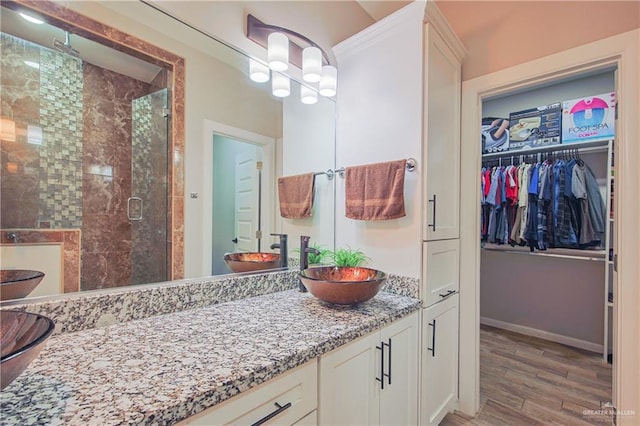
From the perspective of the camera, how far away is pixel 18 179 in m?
0.95

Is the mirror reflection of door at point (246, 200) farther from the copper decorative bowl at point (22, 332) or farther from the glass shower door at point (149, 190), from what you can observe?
the copper decorative bowl at point (22, 332)

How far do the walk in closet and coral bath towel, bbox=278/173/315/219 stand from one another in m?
1.54

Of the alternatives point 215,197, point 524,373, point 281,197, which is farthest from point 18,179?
point 524,373

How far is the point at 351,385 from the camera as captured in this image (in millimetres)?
1100

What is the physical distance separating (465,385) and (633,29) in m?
2.17

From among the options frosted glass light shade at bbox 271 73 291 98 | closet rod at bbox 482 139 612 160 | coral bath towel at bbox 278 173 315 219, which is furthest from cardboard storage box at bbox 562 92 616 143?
frosted glass light shade at bbox 271 73 291 98

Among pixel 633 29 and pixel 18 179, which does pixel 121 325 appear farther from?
pixel 633 29

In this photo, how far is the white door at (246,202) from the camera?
159 cm

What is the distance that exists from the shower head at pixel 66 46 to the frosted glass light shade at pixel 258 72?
2.56ft

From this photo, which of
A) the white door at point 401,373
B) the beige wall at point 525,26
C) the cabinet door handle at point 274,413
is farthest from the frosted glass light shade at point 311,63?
the cabinet door handle at point 274,413

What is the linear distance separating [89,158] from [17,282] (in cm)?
47

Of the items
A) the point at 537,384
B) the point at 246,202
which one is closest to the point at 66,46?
the point at 246,202

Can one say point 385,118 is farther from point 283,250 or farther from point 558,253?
point 558,253

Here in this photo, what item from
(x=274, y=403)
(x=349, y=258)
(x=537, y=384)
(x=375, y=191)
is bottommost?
(x=537, y=384)
